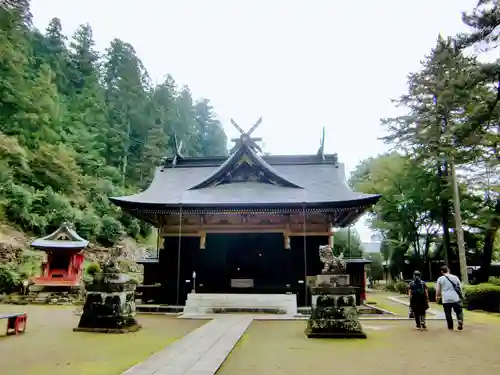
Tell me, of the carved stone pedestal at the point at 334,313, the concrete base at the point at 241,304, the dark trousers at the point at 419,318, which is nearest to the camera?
the carved stone pedestal at the point at 334,313

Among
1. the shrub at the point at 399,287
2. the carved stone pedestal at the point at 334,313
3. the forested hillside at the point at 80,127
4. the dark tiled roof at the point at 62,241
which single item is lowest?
the shrub at the point at 399,287

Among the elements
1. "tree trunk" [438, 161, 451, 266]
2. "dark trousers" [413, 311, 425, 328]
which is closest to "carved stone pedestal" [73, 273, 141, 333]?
"dark trousers" [413, 311, 425, 328]

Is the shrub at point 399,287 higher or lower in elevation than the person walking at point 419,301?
lower

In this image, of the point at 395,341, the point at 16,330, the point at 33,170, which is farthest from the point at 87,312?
the point at 33,170

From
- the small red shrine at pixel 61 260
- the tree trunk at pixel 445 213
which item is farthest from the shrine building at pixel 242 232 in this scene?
the tree trunk at pixel 445 213

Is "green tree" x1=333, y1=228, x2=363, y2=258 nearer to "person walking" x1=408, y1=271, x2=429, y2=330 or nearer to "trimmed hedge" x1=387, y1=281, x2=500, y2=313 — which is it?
"trimmed hedge" x1=387, y1=281, x2=500, y2=313

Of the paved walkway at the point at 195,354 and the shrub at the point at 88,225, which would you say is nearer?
the paved walkway at the point at 195,354

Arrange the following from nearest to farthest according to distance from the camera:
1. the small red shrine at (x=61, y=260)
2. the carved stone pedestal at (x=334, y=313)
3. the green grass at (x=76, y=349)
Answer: the green grass at (x=76, y=349) → the carved stone pedestal at (x=334, y=313) → the small red shrine at (x=61, y=260)

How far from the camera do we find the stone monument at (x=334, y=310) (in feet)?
26.2

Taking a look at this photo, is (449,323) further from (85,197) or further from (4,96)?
(4,96)

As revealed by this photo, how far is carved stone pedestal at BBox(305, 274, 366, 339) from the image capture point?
7.98 meters

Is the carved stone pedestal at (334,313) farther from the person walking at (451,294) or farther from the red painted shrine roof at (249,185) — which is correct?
the red painted shrine roof at (249,185)

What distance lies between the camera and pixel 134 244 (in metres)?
35.8

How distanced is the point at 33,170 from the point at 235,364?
32.9 meters
